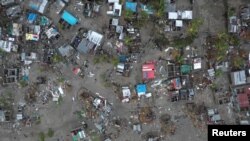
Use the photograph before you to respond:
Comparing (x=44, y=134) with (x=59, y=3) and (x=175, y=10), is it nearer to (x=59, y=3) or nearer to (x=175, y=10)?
(x=59, y=3)

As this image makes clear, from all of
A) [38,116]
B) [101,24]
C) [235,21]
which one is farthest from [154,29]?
[38,116]

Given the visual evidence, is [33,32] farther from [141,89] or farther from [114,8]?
[141,89]

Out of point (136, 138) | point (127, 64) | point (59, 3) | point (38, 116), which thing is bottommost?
point (136, 138)

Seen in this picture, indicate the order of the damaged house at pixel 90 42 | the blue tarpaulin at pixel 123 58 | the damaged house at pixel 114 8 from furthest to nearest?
1. the blue tarpaulin at pixel 123 58
2. the damaged house at pixel 90 42
3. the damaged house at pixel 114 8


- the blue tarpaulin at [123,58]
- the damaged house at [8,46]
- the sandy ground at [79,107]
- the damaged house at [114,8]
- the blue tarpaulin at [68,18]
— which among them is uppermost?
the damaged house at [114,8]

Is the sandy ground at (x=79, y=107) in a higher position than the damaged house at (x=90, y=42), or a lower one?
lower

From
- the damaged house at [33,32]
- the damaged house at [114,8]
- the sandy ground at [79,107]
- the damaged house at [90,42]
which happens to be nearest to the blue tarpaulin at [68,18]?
the sandy ground at [79,107]

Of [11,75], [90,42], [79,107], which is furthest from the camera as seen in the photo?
[79,107]

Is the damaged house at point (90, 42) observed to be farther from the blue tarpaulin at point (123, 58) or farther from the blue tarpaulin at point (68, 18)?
the blue tarpaulin at point (123, 58)

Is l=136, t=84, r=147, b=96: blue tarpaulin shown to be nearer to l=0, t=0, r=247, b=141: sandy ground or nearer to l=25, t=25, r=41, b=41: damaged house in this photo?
l=0, t=0, r=247, b=141: sandy ground

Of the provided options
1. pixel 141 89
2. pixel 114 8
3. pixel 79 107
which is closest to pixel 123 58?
pixel 141 89

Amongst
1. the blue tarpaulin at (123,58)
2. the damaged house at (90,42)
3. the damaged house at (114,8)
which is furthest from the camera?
the blue tarpaulin at (123,58)
